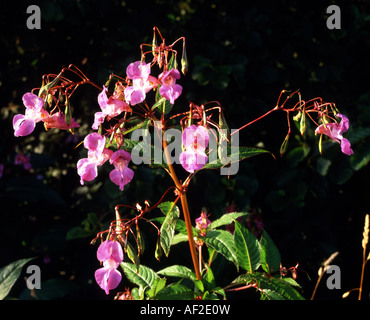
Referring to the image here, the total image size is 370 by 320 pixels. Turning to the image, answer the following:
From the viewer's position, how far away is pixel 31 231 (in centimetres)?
190

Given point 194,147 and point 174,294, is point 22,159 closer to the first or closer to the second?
point 174,294

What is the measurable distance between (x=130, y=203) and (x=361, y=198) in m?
1.10

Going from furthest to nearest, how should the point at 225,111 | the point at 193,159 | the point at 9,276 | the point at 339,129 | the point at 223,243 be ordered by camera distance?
1. the point at 225,111
2. the point at 9,276
3. the point at 223,243
4. the point at 339,129
5. the point at 193,159

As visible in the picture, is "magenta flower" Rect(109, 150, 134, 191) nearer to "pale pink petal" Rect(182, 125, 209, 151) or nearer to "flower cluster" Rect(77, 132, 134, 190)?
"flower cluster" Rect(77, 132, 134, 190)

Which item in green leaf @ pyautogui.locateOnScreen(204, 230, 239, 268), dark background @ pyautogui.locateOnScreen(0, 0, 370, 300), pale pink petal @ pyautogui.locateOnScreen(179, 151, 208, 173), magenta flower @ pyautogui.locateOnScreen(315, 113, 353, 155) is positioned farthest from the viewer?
dark background @ pyautogui.locateOnScreen(0, 0, 370, 300)

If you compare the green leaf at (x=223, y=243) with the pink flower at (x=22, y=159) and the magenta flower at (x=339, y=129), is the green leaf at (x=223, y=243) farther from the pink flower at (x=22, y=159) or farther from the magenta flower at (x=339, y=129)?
the pink flower at (x=22, y=159)

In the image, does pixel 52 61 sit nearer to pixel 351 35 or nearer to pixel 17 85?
pixel 17 85

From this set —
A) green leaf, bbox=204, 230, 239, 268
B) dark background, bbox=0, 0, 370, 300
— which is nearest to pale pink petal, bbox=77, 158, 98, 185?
green leaf, bbox=204, 230, 239, 268

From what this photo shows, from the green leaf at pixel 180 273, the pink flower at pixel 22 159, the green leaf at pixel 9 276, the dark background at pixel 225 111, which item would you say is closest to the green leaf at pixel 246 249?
the green leaf at pixel 180 273

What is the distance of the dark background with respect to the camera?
5.48 ft

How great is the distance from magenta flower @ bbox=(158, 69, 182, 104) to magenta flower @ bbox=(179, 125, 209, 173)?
0.21ft

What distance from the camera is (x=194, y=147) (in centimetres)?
69

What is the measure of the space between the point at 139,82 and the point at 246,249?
42 centimetres

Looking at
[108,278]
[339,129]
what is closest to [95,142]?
[108,278]
